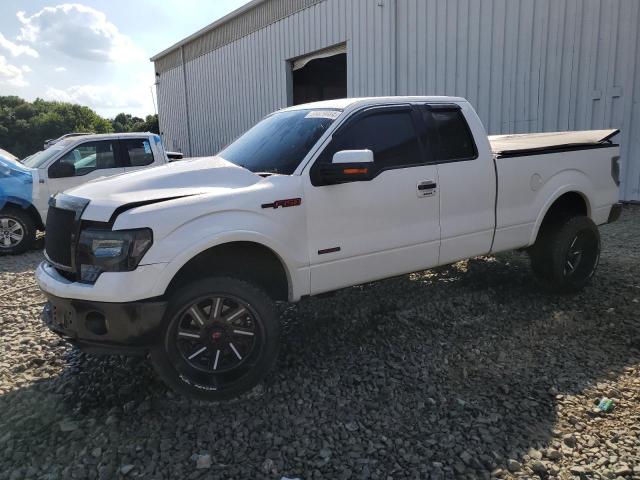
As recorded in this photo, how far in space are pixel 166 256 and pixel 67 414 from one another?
1.25 meters

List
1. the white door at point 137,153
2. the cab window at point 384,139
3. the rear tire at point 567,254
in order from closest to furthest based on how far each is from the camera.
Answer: the cab window at point 384,139, the rear tire at point 567,254, the white door at point 137,153

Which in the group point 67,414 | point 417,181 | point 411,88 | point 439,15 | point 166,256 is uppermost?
point 439,15

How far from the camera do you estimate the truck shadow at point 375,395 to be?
8.89 feet

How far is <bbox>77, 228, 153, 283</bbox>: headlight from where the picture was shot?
2.85m

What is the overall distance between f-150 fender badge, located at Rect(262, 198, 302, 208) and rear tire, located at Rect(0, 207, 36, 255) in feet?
20.3

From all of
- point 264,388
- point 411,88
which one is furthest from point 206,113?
point 264,388

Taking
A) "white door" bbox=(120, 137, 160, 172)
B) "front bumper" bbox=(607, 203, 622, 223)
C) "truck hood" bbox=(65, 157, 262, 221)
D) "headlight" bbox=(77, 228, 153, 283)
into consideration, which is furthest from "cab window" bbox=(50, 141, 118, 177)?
"front bumper" bbox=(607, 203, 622, 223)

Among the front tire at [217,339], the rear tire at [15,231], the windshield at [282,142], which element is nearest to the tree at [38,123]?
the rear tire at [15,231]

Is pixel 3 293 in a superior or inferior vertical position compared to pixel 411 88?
inferior

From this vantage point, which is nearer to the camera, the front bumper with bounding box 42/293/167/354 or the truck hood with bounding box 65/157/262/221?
the front bumper with bounding box 42/293/167/354

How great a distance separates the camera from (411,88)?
1200cm

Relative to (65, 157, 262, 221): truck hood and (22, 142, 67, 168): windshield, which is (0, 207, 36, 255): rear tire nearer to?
(22, 142, 67, 168): windshield

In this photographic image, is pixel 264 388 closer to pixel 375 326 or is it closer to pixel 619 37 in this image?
pixel 375 326

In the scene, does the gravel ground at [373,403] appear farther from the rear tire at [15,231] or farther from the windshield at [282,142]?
the rear tire at [15,231]
